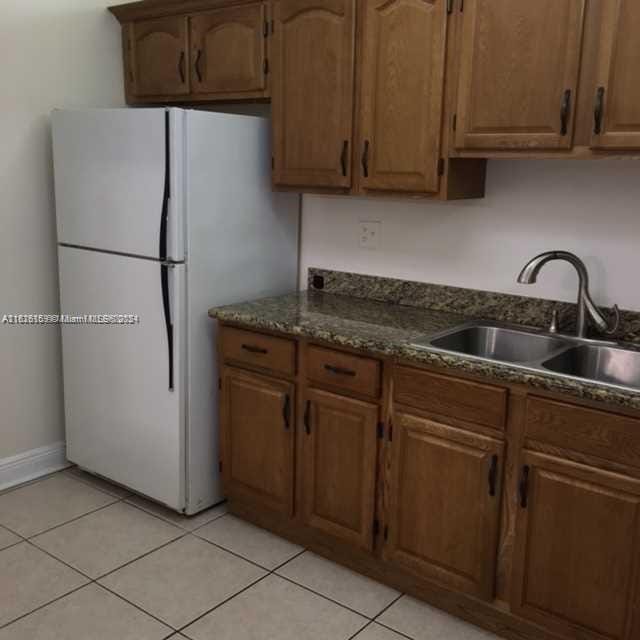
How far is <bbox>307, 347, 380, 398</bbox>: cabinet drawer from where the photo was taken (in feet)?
7.86

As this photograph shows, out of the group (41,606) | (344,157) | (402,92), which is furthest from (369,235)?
(41,606)

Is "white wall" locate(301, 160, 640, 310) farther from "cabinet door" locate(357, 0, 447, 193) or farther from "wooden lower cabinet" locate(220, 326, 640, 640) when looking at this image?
"wooden lower cabinet" locate(220, 326, 640, 640)

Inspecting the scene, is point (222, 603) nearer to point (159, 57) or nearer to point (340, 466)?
point (340, 466)

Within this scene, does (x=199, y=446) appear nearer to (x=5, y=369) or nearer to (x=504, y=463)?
(x=5, y=369)

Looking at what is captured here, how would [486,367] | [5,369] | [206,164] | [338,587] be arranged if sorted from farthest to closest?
[5,369], [206,164], [338,587], [486,367]

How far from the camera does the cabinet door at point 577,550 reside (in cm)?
194

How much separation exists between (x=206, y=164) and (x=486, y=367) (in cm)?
133

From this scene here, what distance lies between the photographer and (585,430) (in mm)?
1960

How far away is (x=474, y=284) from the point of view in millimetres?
2758

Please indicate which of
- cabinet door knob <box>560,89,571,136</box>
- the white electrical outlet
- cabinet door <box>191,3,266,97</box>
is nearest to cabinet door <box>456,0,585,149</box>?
cabinet door knob <box>560,89,571,136</box>

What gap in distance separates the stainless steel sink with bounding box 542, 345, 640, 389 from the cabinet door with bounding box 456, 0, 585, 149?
67cm

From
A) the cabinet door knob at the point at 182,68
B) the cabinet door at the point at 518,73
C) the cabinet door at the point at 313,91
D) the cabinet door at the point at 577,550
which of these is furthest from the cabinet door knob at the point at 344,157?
the cabinet door at the point at 577,550

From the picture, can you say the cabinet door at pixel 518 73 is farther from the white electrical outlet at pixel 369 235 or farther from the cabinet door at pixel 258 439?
the cabinet door at pixel 258 439

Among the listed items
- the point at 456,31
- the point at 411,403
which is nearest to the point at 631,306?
the point at 411,403
